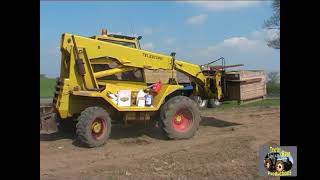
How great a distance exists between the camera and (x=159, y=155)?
9414 millimetres

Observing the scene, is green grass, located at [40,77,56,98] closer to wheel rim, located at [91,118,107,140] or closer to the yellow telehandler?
the yellow telehandler

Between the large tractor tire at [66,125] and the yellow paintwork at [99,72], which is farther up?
the yellow paintwork at [99,72]

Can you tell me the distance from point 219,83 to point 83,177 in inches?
260

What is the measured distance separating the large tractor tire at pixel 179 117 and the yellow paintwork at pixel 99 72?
259 millimetres

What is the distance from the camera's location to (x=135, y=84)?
39.1 feet

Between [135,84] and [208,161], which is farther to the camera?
[135,84]

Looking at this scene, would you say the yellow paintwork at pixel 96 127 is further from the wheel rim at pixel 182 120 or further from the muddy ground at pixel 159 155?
the wheel rim at pixel 182 120

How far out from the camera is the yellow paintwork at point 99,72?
10.7 m

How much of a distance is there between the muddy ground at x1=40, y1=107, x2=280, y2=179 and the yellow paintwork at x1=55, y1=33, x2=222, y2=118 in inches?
38.7
